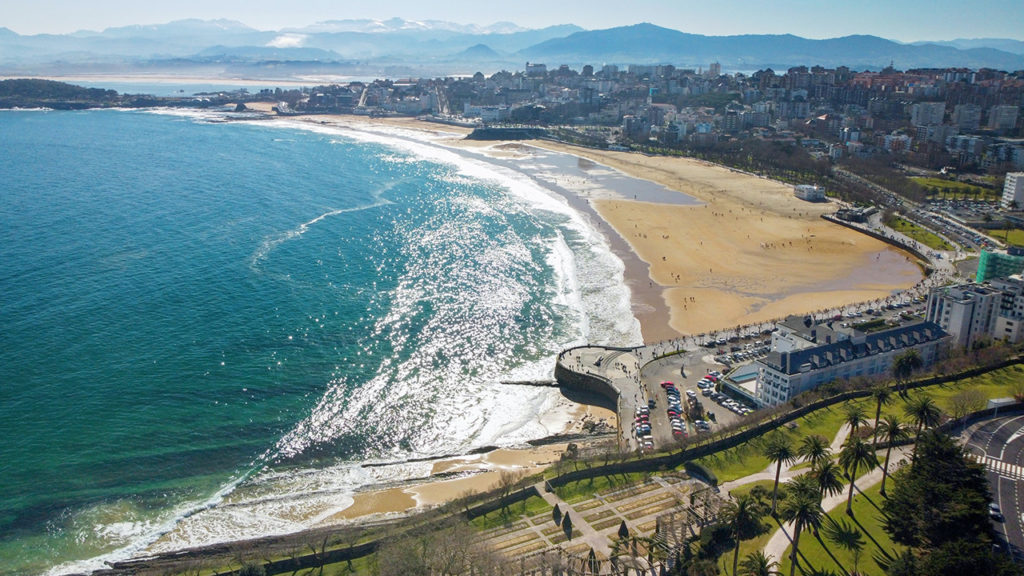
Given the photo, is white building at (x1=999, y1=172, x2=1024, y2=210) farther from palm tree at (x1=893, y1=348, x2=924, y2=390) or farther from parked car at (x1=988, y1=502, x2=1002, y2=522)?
parked car at (x1=988, y1=502, x2=1002, y2=522)

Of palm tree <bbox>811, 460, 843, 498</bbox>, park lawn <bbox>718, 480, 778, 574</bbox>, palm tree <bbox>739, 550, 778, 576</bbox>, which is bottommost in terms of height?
park lawn <bbox>718, 480, 778, 574</bbox>

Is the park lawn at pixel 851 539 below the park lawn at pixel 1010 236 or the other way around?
below

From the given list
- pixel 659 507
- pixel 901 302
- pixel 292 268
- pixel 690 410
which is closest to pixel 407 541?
pixel 659 507

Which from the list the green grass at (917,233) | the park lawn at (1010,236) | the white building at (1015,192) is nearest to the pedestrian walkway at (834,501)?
the green grass at (917,233)

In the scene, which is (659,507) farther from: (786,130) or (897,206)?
(786,130)

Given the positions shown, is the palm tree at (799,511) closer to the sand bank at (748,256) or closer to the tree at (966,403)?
the tree at (966,403)

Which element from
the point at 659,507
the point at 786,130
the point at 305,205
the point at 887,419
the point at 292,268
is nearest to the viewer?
the point at 659,507

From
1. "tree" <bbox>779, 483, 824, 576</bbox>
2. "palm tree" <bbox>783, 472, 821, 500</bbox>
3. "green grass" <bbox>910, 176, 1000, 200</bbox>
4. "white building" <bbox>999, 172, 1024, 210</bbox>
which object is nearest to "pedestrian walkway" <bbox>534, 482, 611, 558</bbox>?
"tree" <bbox>779, 483, 824, 576</bbox>
